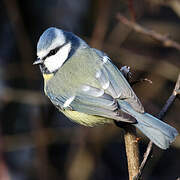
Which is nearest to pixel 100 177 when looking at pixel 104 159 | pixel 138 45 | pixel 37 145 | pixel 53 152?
pixel 104 159

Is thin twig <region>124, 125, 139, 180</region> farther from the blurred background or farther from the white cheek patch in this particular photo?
the blurred background

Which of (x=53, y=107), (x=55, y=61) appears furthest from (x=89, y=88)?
(x=53, y=107)

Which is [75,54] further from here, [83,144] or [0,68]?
[0,68]

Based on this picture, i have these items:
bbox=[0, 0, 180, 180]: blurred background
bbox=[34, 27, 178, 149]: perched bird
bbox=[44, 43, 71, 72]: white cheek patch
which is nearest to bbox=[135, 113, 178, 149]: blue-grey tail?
bbox=[34, 27, 178, 149]: perched bird

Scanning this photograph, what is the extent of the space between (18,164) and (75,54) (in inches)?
87.0

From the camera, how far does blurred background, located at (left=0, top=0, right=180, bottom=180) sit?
363 cm

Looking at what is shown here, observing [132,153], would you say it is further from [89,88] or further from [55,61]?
[55,61]

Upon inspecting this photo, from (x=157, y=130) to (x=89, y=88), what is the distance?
0.48 meters

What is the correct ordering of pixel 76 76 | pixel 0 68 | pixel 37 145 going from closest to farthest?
pixel 76 76, pixel 37 145, pixel 0 68

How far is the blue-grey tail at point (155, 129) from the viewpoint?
1765mm

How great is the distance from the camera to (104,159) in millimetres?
4238

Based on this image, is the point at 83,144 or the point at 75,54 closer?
the point at 75,54

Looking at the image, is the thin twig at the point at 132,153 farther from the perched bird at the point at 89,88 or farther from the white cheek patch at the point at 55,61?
the white cheek patch at the point at 55,61

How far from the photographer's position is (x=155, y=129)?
6.01 ft
